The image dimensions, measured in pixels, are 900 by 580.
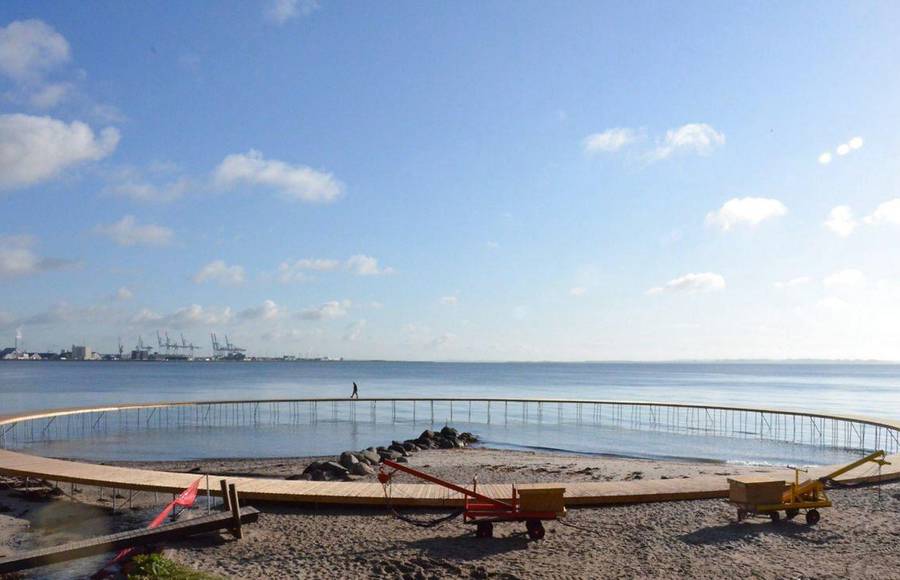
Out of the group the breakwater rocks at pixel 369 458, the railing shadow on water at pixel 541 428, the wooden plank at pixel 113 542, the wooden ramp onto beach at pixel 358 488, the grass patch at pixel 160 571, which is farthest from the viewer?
the railing shadow on water at pixel 541 428

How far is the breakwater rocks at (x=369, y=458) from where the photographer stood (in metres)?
20.2

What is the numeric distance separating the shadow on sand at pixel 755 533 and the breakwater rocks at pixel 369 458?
37.3ft

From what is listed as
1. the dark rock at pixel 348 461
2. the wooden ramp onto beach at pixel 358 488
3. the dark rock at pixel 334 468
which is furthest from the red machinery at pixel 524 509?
the dark rock at pixel 348 461

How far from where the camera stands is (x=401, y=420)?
1768 inches

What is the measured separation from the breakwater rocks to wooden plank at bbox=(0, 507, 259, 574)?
8.33 m

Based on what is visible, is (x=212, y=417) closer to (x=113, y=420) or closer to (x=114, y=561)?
(x=113, y=420)

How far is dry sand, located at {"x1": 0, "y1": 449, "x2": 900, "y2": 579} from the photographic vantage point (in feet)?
32.1

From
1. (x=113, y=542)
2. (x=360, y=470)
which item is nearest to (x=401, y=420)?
(x=360, y=470)

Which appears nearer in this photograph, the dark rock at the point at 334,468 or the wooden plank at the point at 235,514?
the wooden plank at the point at 235,514

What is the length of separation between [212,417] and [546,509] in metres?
40.0

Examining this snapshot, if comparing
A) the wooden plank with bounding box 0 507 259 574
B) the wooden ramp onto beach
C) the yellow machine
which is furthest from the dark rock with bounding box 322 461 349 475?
the yellow machine

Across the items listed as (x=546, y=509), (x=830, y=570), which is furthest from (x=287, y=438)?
(x=830, y=570)

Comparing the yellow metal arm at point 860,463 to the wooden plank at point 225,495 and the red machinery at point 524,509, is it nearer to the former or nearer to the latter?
the red machinery at point 524,509

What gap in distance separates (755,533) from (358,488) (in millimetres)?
7498
